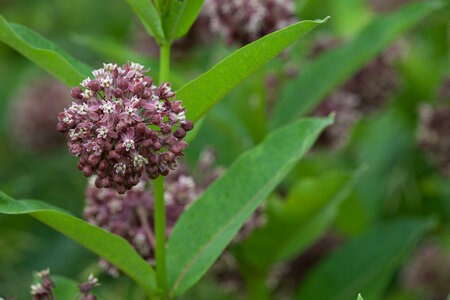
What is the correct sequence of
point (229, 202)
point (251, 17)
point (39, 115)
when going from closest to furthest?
point (229, 202), point (251, 17), point (39, 115)

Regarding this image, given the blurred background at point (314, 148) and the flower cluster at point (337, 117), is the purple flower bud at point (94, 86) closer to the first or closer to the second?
the blurred background at point (314, 148)

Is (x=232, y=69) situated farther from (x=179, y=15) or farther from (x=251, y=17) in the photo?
(x=251, y=17)

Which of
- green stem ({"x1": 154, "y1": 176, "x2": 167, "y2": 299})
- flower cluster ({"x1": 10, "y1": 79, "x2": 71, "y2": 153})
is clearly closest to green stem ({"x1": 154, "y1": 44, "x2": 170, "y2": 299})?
green stem ({"x1": 154, "y1": 176, "x2": 167, "y2": 299})

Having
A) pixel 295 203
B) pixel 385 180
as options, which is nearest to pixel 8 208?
pixel 295 203

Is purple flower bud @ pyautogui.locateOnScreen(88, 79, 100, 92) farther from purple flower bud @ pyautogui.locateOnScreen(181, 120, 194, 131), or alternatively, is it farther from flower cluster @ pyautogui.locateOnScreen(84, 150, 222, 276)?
flower cluster @ pyautogui.locateOnScreen(84, 150, 222, 276)

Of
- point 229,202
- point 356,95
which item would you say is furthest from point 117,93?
point 356,95

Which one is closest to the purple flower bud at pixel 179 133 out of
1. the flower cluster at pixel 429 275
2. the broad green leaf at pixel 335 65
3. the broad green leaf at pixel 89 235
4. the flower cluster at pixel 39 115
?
the broad green leaf at pixel 89 235

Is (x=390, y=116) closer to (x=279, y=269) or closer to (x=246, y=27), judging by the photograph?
(x=279, y=269)
